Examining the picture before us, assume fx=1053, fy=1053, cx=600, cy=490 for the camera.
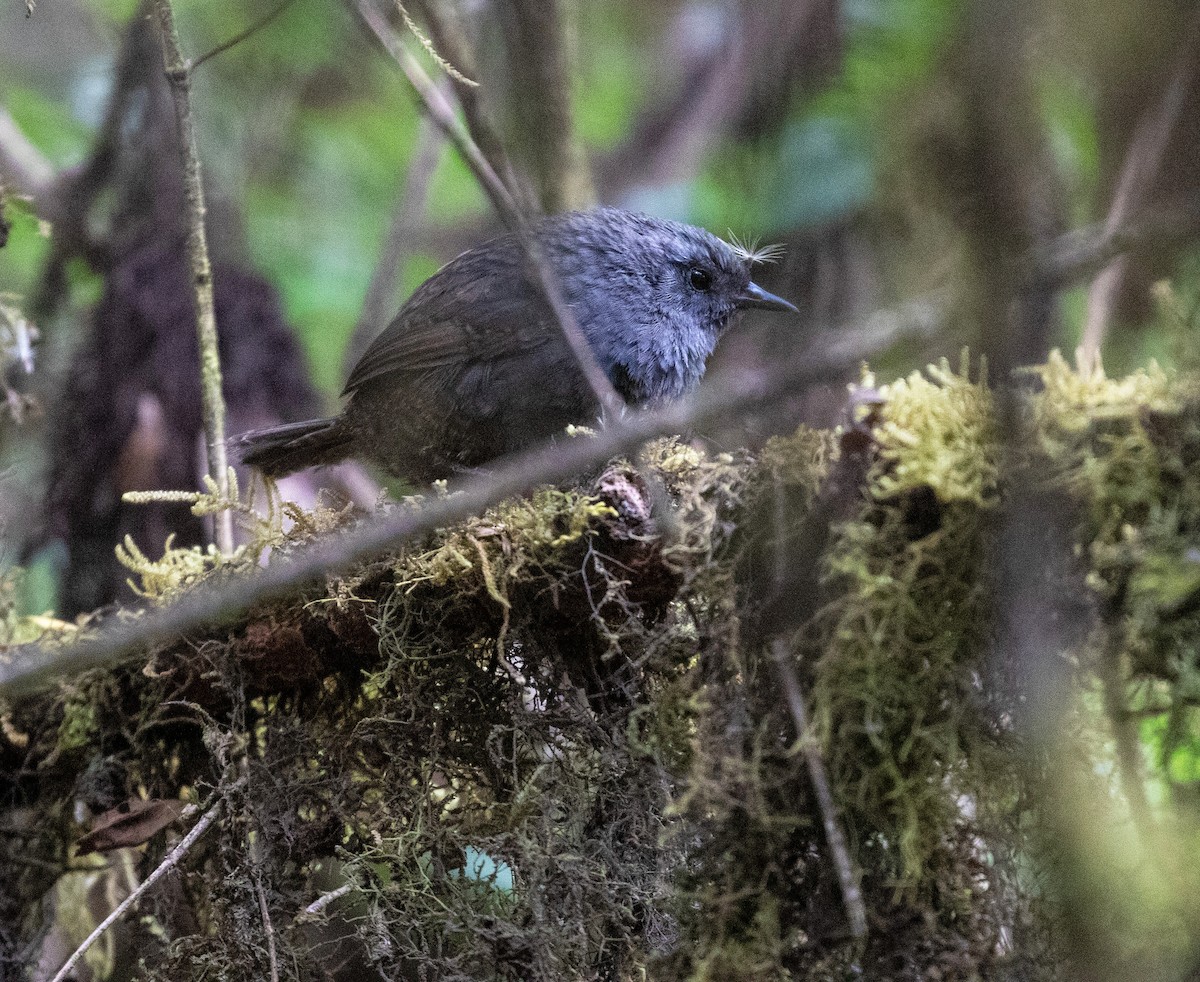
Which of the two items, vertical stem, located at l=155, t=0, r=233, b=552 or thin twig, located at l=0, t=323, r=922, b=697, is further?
vertical stem, located at l=155, t=0, r=233, b=552

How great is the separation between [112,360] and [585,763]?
280cm

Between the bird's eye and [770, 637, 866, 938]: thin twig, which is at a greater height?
the bird's eye

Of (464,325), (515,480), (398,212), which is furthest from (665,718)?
(398,212)

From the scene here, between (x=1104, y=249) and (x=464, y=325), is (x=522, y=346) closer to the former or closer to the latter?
(x=464, y=325)

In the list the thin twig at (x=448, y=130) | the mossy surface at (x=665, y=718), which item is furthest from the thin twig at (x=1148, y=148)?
the thin twig at (x=448, y=130)

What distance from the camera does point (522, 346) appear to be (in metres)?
2.76

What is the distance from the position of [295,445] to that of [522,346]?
0.77 meters

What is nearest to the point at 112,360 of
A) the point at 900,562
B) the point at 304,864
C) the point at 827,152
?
the point at 304,864

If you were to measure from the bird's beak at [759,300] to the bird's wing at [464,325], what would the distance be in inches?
24.7

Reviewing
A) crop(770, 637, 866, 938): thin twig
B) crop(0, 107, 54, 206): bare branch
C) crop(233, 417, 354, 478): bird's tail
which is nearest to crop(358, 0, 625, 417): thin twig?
crop(770, 637, 866, 938): thin twig

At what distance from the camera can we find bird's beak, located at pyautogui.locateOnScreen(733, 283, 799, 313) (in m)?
3.06

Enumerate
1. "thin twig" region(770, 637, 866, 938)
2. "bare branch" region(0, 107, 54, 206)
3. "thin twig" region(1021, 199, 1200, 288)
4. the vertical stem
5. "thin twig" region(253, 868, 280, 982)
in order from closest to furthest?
"thin twig" region(1021, 199, 1200, 288) → "thin twig" region(770, 637, 866, 938) → "thin twig" region(253, 868, 280, 982) → the vertical stem → "bare branch" region(0, 107, 54, 206)

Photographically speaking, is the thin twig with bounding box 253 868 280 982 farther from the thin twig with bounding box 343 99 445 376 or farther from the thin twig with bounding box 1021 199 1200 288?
the thin twig with bounding box 343 99 445 376

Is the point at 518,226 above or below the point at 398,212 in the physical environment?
below
